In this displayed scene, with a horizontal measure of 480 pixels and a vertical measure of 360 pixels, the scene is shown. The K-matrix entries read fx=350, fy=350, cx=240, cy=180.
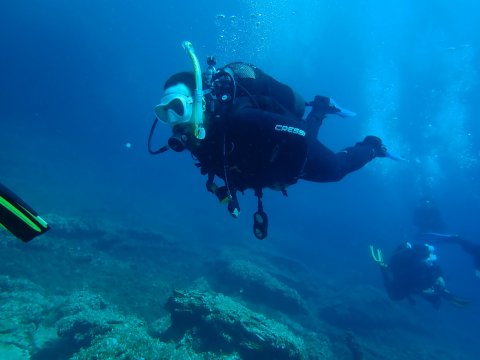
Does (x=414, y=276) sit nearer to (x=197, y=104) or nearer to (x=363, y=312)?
(x=363, y=312)

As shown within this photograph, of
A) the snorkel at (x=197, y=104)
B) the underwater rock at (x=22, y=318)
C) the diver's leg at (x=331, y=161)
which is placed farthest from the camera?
the underwater rock at (x=22, y=318)

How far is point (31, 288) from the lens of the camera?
9.84 metres

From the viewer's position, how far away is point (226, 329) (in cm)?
705

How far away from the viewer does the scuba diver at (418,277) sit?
1232cm

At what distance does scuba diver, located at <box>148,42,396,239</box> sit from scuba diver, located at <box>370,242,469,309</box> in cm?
959

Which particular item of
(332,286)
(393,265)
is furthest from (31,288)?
(332,286)

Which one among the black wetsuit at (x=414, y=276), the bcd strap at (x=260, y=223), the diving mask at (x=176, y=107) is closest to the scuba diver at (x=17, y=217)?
the diving mask at (x=176, y=107)

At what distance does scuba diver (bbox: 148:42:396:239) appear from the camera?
324cm

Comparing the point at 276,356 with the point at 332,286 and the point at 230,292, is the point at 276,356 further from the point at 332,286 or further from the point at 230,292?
the point at 332,286

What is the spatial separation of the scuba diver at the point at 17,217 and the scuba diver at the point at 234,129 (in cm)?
176

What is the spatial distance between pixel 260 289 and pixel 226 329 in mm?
6647

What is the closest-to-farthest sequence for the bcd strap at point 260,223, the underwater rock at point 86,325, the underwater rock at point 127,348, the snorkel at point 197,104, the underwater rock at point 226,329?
the snorkel at point 197,104 < the bcd strap at point 260,223 < the underwater rock at point 127,348 < the underwater rock at point 226,329 < the underwater rock at point 86,325

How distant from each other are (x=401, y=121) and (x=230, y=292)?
6899cm

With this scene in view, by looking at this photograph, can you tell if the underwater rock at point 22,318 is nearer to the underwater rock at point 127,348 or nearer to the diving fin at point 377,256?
the underwater rock at point 127,348
